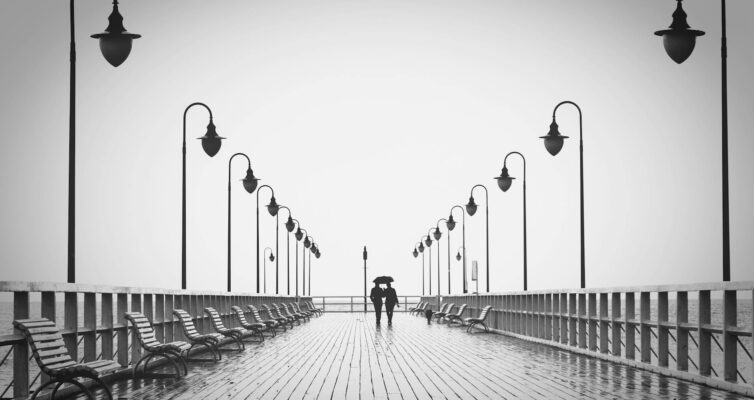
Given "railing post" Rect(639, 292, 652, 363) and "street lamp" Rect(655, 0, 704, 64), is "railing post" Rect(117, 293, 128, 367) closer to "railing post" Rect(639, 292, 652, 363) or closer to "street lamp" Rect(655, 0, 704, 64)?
"railing post" Rect(639, 292, 652, 363)

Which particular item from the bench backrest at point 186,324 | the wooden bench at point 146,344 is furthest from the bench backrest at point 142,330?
the bench backrest at point 186,324

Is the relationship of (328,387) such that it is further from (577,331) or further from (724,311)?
(577,331)

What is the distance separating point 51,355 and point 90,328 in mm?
2767

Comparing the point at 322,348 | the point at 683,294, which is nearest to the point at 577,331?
the point at 322,348

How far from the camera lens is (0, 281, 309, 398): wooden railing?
33.4 feet

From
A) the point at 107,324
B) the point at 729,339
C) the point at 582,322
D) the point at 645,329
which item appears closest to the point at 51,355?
the point at 107,324

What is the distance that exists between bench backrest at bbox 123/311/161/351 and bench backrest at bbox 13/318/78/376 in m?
3.21

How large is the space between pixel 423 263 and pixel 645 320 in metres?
76.3

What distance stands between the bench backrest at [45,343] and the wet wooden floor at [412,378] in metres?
1.89

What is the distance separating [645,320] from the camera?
16.1 metres

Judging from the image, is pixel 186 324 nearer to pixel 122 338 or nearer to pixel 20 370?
pixel 122 338

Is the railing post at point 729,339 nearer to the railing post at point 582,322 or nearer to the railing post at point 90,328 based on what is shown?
the railing post at point 90,328

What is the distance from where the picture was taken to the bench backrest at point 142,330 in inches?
549

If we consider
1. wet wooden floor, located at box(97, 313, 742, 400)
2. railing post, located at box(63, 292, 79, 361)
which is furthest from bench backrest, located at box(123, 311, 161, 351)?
railing post, located at box(63, 292, 79, 361)
